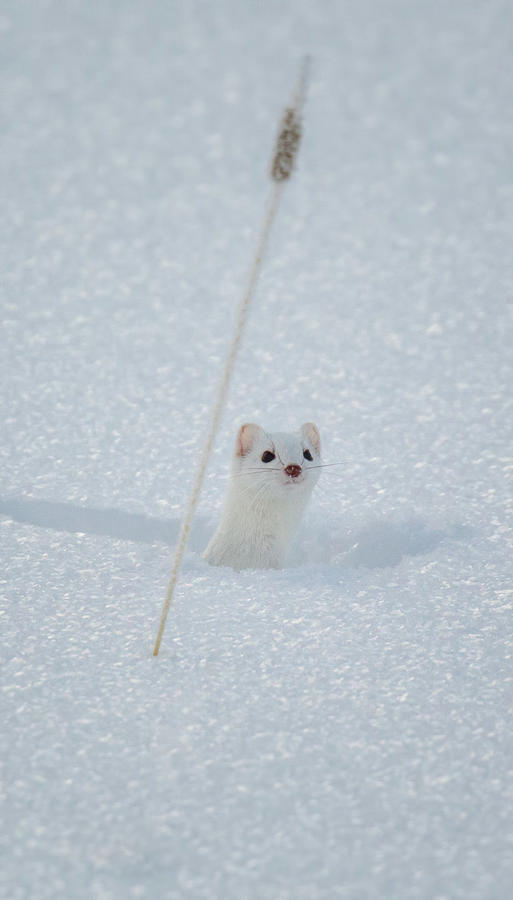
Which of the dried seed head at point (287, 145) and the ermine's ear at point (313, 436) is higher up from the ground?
the dried seed head at point (287, 145)

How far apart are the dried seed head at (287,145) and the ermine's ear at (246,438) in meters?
1.00

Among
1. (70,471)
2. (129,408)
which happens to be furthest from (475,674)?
(129,408)

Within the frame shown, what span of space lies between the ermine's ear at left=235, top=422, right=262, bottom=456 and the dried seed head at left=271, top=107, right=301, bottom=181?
1.00 meters

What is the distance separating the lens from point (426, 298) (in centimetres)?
274

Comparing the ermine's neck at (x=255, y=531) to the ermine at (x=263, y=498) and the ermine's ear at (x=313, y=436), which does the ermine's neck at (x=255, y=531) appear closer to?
the ermine at (x=263, y=498)

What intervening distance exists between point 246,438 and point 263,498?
13 cm

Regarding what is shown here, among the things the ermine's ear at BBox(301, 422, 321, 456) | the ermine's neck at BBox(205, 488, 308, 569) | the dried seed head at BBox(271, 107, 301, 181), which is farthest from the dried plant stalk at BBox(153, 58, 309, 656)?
the ermine's ear at BBox(301, 422, 321, 456)

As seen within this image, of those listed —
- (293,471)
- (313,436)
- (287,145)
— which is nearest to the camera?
(287,145)

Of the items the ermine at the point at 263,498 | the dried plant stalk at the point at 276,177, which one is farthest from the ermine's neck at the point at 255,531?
the dried plant stalk at the point at 276,177

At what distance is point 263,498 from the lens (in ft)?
6.93

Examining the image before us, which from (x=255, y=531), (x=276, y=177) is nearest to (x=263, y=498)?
(x=255, y=531)

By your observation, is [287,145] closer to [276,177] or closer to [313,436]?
[276,177]

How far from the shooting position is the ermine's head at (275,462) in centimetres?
207


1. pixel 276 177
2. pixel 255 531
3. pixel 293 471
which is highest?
pixel 276 177
